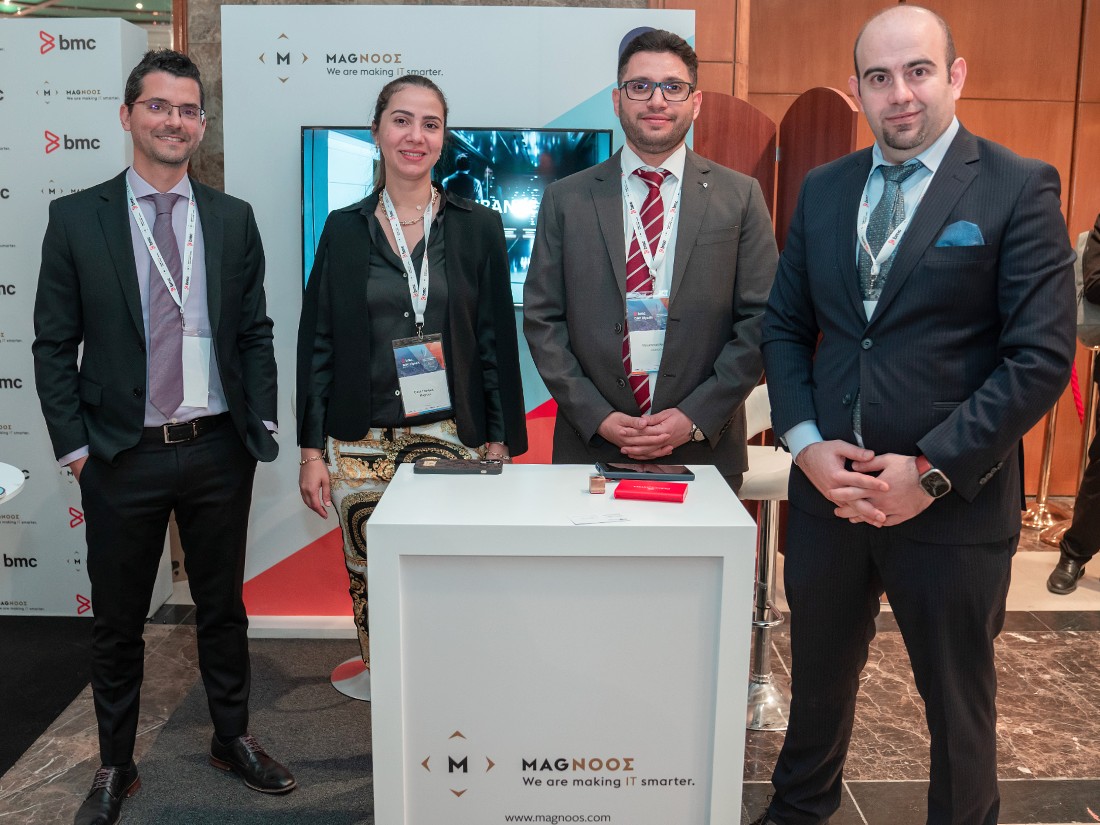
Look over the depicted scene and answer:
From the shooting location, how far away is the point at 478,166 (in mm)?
3479

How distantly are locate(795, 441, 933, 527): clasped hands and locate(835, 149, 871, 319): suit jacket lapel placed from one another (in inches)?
10.8

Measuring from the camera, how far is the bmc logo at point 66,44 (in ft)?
11.6

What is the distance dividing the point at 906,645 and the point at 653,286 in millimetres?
1008

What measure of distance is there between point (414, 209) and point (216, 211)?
490mm

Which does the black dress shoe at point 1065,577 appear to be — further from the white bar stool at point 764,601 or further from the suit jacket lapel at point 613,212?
the suit jacket lapel at point 613,212

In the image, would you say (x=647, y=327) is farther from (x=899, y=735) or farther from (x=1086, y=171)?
(x=1086, y=171)

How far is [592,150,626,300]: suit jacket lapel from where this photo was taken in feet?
8.07

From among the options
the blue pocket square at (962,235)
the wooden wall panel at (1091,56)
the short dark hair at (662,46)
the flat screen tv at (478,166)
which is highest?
the wooden wall panel at (1091,56)

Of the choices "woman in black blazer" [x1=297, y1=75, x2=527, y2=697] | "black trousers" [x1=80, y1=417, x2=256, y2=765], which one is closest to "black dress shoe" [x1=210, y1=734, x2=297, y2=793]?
"black trousers" [x1=80, y1=417, x2=256, y2=765]

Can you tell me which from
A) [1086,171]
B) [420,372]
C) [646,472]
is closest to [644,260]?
[420,372]

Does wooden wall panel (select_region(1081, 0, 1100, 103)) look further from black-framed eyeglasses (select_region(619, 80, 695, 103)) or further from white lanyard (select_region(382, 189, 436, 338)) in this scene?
white lanyard (select_region(382, 189, 436, 338))

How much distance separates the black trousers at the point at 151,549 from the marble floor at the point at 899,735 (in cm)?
38

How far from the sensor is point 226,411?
2.49 metres

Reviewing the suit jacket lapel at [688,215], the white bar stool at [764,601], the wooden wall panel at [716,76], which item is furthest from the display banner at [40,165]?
the white bar stool at [764,601]
